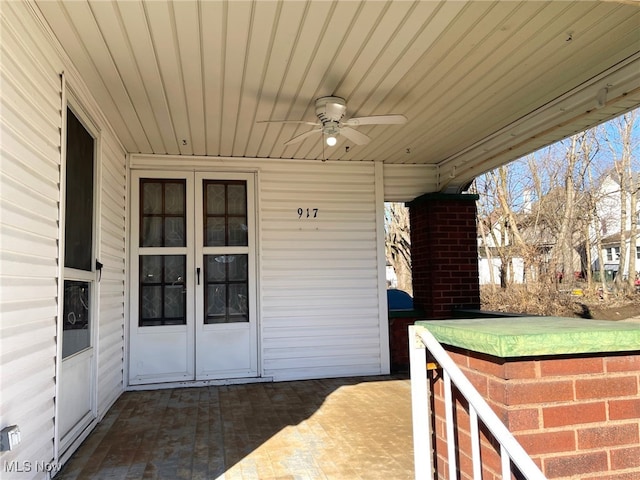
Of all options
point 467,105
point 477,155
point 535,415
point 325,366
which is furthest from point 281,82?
point 325,366

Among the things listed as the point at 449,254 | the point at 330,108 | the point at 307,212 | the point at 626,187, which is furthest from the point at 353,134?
the point at 626,187

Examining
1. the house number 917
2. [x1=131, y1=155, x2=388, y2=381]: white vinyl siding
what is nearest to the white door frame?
[x1=131, y1=155, x2=388, y2=381]: white vinyl siding

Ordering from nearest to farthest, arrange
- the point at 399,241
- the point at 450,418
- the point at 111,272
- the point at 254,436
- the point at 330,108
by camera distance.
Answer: the point at 450,418 < the point at 254,436 < the point at 330,108 < the point at 111,272 < the point at 399,241

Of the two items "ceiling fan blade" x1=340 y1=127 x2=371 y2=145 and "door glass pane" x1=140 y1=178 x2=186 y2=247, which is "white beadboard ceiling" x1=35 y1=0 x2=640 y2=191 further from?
"door glass pane" x1=140 y1=178 x2=186 y2=247

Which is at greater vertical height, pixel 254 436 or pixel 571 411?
pixel 571 411

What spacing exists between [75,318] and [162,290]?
1.98 metres

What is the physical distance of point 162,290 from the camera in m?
5.46

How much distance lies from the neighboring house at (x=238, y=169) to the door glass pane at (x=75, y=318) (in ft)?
0.09

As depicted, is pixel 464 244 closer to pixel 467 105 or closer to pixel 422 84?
pixel 467 105

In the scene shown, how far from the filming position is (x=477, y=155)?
5215 mm

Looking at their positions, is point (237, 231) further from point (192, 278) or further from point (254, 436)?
point (254, 436)

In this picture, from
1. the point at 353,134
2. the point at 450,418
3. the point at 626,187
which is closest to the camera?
the point at 450,418

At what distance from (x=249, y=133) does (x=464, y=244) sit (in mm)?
2996

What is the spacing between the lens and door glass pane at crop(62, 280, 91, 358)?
3.24 m
